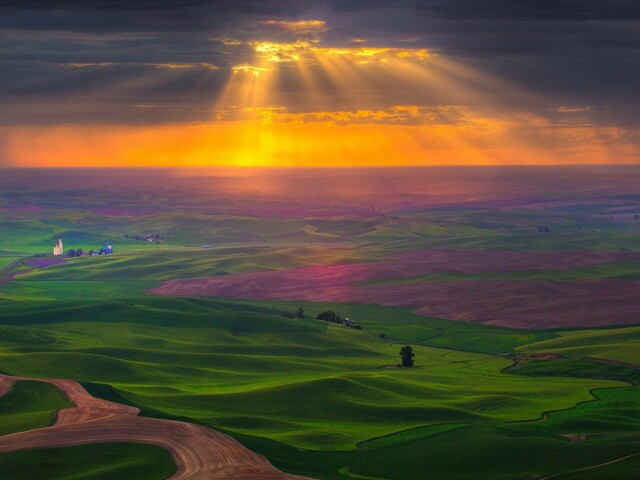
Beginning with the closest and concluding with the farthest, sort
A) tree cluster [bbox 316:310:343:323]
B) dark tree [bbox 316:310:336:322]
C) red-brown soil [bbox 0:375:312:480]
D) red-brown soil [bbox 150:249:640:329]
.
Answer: red-brown soil [bbox 0:375:312:480]
red-brown soil [bbox 150:249:640:329]
tree cluster [bbox 316:310:343:323]
dark tree [bbox 316:310:336:322]

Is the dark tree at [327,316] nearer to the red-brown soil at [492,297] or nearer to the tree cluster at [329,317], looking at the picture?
the tree cluster at [329,317]

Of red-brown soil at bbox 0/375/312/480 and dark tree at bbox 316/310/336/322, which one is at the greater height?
red-brown soil at bbox 0/375/312/480

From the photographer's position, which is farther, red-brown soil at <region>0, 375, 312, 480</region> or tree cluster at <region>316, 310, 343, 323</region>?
tree cluster at <region>316, 310, 343, 323</region>

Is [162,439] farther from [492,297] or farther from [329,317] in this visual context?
[492,297]

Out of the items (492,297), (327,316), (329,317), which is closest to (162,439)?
(329,317)

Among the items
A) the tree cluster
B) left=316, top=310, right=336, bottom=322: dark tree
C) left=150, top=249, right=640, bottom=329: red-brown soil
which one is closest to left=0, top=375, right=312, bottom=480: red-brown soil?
the tree cluster

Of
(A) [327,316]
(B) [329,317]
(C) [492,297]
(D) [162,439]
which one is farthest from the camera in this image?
(C) [492,297]

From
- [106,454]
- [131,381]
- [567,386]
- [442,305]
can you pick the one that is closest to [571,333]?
[442,305]

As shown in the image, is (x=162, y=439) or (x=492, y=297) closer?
(x=162, y=439)

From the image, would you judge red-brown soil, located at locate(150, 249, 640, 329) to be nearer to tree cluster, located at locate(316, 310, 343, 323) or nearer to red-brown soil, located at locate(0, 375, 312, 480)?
tree cluster, located at locate(316, 310, 343, 323)
